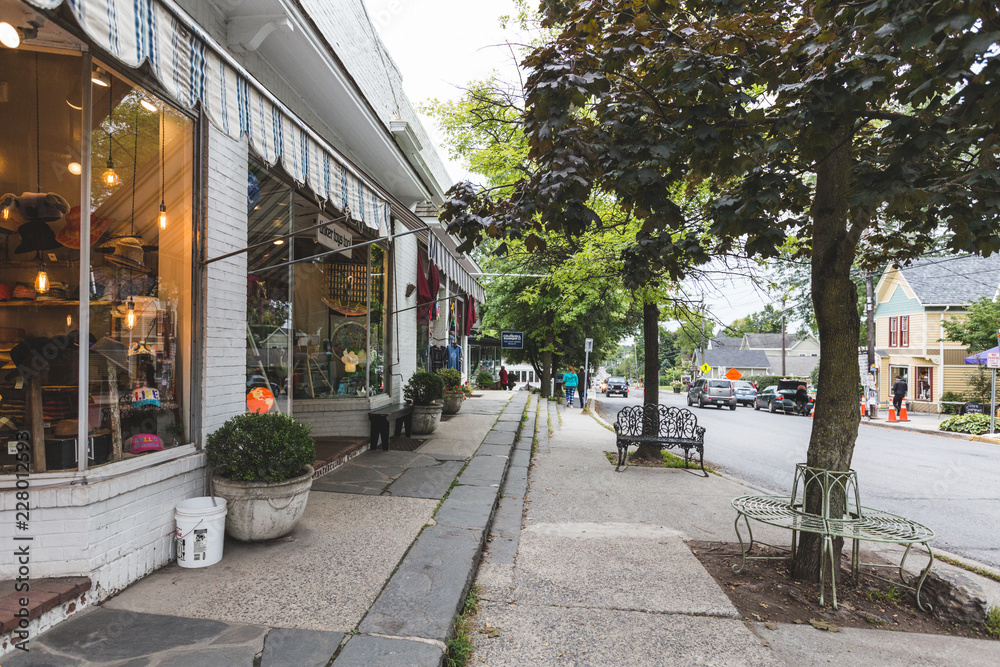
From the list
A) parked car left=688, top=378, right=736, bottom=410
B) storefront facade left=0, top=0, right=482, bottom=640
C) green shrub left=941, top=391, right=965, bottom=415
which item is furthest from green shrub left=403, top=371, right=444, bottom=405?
green shrub left=941, top=391, right=965, bottom=415

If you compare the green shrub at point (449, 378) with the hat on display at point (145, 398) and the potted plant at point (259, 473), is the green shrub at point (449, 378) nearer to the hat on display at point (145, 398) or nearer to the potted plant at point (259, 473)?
the potted plant at point (259, 473)

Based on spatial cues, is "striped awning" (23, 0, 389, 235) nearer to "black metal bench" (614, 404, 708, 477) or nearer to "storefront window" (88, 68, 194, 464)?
"storefront window" (88, 68, 194, 464)

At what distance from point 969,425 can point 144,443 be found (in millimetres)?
22423

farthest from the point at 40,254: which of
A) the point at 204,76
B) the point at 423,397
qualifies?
the point at 423,397

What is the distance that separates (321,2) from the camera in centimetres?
741

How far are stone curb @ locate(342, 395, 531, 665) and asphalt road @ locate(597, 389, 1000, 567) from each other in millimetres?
5094

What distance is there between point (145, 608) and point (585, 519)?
4.05 m

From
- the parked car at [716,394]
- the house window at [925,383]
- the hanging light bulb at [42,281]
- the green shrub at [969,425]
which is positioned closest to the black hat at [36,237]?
the hanging light bulb at [42,281]

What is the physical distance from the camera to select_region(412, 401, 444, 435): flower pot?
380 inches

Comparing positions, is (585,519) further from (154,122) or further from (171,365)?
(154,122)

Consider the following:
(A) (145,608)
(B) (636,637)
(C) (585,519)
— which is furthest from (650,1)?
(A) (145,608)

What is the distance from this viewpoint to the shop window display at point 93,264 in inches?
139

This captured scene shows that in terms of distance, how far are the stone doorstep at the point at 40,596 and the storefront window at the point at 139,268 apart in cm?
85

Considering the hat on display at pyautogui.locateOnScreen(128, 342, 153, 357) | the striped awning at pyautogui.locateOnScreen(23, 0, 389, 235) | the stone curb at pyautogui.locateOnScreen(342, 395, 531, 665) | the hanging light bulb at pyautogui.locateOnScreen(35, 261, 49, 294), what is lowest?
the stone curb at pyautogui.locateOnScreen(342, 395, 531, 665)
